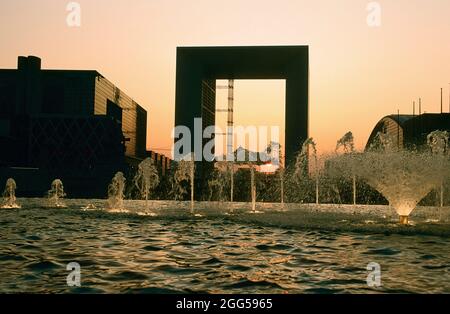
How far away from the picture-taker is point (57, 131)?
431ft

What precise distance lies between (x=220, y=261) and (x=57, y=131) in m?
126

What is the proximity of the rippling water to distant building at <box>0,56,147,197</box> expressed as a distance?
10284 cm

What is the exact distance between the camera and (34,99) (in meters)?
142

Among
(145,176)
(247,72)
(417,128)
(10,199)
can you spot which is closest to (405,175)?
(145,176)

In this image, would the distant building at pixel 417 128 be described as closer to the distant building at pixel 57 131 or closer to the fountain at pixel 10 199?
the distant building at pixel 57 131

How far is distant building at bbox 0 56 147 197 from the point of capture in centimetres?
12583

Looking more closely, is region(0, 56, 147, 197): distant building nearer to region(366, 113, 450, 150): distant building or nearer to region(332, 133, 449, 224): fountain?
region(366, 113, 450, 150): distant building

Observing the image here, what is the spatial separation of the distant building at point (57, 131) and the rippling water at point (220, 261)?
103m

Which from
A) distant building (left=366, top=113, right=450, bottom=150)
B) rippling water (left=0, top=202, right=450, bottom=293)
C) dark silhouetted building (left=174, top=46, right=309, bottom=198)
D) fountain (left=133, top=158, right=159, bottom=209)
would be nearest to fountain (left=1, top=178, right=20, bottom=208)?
fountain (left=133, top=158, right=159, bottom=209)

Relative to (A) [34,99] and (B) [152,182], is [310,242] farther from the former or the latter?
(A) [34,99]

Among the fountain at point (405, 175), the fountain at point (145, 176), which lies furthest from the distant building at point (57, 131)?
the fountain at point (405, 175)

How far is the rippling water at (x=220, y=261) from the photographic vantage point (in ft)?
30.2
